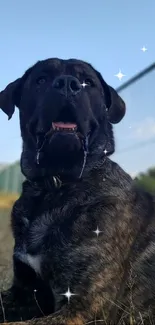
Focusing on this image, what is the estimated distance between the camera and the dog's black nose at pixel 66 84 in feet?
13.1

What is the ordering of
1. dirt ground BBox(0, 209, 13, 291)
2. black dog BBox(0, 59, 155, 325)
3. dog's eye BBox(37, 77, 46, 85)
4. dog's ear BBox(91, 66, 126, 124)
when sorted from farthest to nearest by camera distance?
dirt ground BBox(0, 209, 13, 291) → dog's ear BBox(91, 66, 126, 124) → dog's eye BBox(37, 77, 46, 85) → black dog BBox(0, 59, 155, 325)

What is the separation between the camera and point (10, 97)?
4750 mm

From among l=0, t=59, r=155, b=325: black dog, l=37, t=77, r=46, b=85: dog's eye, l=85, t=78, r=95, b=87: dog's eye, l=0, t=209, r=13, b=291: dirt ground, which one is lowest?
l=0, t=209, r=13, b=291: dirt ground

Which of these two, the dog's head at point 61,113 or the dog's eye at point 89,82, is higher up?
the dog's eye at point 89,82

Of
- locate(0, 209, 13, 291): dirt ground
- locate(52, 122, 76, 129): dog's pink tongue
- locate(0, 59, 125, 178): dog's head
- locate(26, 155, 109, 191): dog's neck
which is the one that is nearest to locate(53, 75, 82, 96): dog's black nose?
locate(0, 59, 125, 178): dog's head

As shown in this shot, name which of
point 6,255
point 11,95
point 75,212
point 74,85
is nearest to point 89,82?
point 74,85

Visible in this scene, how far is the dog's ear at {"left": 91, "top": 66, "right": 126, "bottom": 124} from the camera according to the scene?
470 centimetres

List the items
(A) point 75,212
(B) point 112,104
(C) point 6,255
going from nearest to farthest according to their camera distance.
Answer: (A) point 75,212, (B) point 112,104, (C) point 6,255

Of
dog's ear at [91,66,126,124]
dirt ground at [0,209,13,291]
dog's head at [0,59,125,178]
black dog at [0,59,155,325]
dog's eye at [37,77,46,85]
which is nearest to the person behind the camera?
black dog at [0,59,155,325]

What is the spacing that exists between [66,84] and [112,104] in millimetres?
802

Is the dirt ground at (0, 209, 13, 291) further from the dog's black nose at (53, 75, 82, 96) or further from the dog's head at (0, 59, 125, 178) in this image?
the dog's black nose at (53, 75, 82, 96)

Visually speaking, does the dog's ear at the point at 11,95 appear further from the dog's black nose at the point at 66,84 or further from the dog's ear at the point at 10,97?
the dog's black nose at the point at 66,84

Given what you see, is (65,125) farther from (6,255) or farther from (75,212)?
(6,255)

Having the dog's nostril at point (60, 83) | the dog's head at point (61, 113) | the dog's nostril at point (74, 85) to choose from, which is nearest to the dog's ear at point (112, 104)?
the dog's head at point (61, 113)
